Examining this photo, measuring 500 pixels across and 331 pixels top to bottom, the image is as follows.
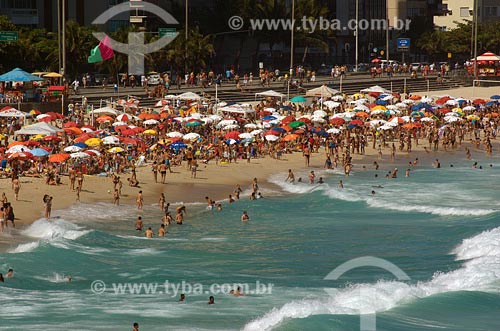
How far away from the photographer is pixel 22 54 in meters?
65.6

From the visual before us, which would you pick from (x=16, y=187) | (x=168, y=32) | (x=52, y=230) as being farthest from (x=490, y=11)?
(x=52, y=230)

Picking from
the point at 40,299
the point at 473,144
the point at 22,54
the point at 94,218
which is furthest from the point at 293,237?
the point at 22,54

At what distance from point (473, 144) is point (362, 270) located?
32.7 metres

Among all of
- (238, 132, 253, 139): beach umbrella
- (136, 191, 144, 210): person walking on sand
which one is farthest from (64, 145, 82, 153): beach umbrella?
(238, 132, 253, 139): beach umbrella

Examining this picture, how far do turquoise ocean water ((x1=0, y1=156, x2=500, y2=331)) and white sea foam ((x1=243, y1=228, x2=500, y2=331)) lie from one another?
47mm

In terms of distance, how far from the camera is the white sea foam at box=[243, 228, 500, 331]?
26359 mm

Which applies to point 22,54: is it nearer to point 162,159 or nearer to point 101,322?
point 162,159

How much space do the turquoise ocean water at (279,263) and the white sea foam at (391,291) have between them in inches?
1.9

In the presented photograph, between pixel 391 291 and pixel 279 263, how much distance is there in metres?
4.35

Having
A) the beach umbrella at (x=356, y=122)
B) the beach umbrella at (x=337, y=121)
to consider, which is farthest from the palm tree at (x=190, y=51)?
the beach umbrella at (x=356, y=122)

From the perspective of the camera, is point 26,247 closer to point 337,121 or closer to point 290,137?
point 290,137

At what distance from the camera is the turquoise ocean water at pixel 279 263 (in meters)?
26.5

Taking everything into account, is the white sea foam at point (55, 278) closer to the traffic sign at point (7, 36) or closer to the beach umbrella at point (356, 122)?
the beach umbrella at point (356, 122)

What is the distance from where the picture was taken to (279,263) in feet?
105
